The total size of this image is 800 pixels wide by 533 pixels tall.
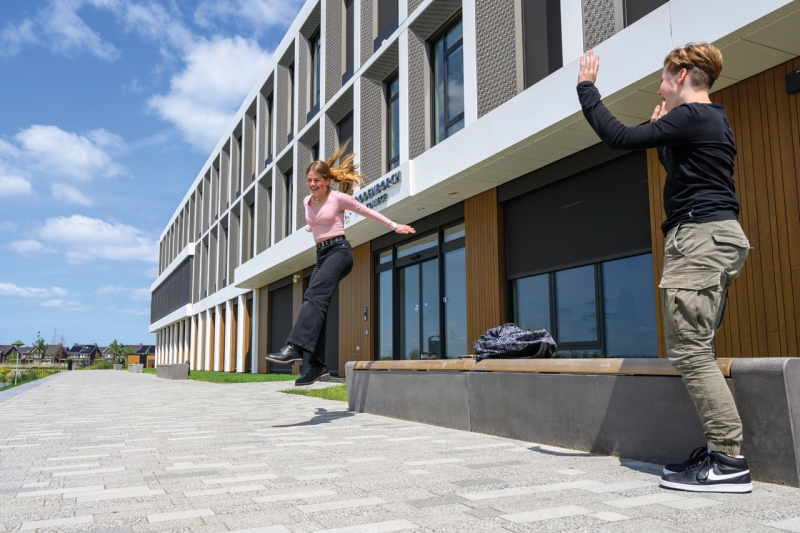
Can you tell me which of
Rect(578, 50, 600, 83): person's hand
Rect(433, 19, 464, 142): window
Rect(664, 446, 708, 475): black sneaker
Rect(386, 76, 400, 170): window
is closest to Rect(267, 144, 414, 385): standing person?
Rect(578, 50, 600, 83): person's hand

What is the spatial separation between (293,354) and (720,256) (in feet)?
11.4

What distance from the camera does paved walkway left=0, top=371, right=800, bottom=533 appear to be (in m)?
2.26

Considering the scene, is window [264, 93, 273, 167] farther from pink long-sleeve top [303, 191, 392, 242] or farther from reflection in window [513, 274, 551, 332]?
pink long-sleeve top [303, 191, 392, 242]

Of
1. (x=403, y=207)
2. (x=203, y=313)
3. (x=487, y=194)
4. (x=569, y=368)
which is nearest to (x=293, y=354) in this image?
(x=569, y=368)

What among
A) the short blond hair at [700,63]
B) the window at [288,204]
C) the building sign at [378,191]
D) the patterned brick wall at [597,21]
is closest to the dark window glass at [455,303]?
the building sign at [378,191]

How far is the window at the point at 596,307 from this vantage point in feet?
29.6

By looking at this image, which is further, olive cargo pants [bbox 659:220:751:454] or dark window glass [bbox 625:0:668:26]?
dark window glass [bbox 625:0:668:26]

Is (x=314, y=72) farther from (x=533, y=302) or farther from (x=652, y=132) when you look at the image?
(x=652, y=132)

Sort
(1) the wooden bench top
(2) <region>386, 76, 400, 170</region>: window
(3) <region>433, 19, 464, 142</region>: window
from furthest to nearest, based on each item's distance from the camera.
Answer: (2) <region>386, 76, 400, 170</region>: window < (3) <region>433, 19, 464, 142</region>: window < (1) the wooden bench top

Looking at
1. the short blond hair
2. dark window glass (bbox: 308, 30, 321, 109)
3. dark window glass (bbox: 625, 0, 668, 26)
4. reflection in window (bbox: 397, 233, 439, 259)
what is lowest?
the short blond hair

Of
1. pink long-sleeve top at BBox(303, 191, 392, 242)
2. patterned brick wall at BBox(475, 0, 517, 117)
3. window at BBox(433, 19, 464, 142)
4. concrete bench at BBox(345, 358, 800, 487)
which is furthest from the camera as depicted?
window at BBox(433, 19, 464, 142)

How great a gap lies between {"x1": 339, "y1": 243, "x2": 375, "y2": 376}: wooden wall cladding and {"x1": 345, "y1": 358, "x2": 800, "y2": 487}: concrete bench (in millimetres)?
10618

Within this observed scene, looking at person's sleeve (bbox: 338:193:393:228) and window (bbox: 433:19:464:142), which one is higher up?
window (bbox: 433:19:464:142)

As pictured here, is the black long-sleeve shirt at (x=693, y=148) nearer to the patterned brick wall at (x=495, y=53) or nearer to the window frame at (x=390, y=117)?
the patterned brick wall at (x=495, y=53)
